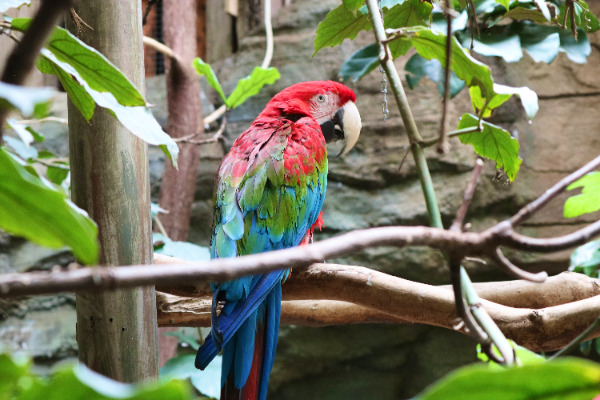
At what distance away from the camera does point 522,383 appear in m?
0.23

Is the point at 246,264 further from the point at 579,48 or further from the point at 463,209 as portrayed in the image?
the point at 579,48

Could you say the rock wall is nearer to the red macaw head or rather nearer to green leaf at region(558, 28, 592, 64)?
green leaf at region(558, 28, 592, 64)

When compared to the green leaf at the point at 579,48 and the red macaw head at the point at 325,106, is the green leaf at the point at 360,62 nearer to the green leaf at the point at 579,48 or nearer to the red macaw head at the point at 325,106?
the red macaw head at the point at 325,106

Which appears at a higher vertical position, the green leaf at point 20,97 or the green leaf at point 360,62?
the green leaf at point 20,97

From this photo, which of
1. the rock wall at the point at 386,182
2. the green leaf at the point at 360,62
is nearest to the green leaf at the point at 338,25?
the green leaf at the point at 360,62

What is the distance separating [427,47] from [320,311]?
1.78ft

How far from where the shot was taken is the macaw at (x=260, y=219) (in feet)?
2.92

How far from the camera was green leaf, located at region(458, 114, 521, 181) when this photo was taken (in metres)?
0.76

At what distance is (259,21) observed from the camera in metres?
2.38

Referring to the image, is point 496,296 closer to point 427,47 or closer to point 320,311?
point 320,311

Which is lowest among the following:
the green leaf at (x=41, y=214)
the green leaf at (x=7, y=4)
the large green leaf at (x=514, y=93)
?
the green leaf at (x=41, y=214)

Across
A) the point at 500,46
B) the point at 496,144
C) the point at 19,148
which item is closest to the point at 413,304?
the point at 496,144

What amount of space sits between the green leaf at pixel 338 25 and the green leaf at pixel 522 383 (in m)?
0.79

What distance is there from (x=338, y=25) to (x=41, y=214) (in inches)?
29.2
